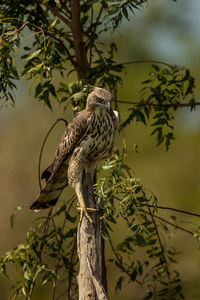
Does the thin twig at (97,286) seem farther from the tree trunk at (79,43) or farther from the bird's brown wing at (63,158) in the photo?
the tree trunk at (79,43)

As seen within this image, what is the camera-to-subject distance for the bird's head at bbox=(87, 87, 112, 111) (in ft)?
11.3

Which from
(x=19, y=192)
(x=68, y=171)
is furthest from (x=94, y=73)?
(x=19, y=192)

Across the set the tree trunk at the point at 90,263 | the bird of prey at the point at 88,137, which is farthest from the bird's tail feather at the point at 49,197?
the tree trunk at the point at 90,263

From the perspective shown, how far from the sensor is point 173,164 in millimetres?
8023

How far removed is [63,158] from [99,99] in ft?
1.66

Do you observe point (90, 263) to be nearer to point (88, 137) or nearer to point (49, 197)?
point (88, 137)

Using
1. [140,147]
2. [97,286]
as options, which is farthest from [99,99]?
[140,147]

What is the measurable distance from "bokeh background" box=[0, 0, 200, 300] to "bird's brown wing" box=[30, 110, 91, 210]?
3098mm

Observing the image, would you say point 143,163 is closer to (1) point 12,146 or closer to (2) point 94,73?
(1) point 12,146

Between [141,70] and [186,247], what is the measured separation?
2.66 metres

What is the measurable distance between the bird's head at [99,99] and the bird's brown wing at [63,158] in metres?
0.10

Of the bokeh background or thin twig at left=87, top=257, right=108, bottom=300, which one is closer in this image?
thin twig at left=87, top=257, right=108, bottom=300

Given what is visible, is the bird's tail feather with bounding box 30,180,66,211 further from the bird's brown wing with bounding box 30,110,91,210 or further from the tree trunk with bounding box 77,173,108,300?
the tree trunk with bounding box 77,173,108,300

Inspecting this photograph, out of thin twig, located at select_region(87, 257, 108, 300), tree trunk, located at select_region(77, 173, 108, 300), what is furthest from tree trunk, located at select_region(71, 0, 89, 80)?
thin twig, located at select_region(87, 257, 108, 300)
